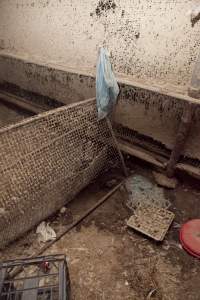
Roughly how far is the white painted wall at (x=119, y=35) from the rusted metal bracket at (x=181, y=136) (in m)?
0.46

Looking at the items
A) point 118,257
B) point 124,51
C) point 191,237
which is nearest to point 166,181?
point 191,237

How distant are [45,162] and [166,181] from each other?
211 cm

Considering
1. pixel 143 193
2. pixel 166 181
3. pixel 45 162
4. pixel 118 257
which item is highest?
pixel 45 162

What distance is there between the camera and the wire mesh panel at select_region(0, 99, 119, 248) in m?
3.25

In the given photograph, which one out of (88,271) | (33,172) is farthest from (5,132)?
(88,271)

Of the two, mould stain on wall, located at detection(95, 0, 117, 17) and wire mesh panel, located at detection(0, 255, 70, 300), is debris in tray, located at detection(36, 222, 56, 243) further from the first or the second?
mould stain on wall, located at detection(95, 0, 117, 17)

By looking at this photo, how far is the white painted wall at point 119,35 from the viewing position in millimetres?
3936

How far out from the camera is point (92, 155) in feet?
14.1

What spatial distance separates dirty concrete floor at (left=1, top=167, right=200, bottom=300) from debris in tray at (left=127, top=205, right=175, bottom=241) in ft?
0.35

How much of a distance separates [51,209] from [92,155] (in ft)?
3.41

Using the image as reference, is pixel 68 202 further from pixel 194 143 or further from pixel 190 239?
pixel 194 143

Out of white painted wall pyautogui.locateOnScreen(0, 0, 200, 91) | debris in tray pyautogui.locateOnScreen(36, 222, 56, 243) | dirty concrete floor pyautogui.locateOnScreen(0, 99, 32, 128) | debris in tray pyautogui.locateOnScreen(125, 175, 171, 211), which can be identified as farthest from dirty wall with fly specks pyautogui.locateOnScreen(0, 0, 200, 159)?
debris in tray pyautogui.locateOnScreen(36, 222, 56, 243)

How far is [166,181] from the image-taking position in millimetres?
4570

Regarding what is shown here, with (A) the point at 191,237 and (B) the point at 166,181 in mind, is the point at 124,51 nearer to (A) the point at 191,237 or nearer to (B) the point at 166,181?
(B) the point at 166,181
